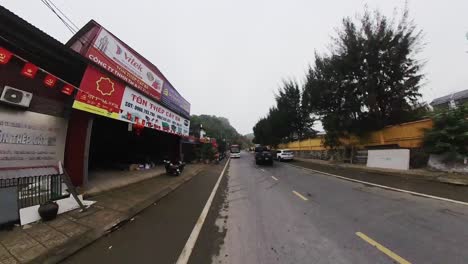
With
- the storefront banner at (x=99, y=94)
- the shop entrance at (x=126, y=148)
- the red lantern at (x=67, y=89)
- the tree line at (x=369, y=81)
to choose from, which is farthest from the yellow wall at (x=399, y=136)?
the red lantern at (x=67, y=89)

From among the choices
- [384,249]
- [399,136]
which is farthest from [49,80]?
[399,136]

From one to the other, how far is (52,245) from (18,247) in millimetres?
606

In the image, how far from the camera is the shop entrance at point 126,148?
17.2 m

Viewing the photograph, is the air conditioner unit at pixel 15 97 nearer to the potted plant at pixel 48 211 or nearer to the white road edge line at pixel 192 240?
the potted plant at pixel 48 211

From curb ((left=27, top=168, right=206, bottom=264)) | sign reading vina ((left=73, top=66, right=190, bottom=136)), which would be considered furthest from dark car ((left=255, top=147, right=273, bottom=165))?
curb ((left=27, top=168, right=206, bottom=264))

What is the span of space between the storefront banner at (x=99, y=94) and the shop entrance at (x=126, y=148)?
581cm

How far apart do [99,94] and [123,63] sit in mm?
3421

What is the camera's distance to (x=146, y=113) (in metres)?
13.8

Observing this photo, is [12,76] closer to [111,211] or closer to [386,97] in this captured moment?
[111,211]

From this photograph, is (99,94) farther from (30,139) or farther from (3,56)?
(3,56)

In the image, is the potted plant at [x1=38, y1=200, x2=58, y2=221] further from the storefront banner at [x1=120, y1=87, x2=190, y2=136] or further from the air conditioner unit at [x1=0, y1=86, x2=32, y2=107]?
the storefront banner at [x1=120, y1=87, x2=190, y2=136]

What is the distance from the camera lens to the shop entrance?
17219mm

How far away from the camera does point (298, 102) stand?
151ft

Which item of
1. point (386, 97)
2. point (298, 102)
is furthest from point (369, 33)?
point (298, 102)
